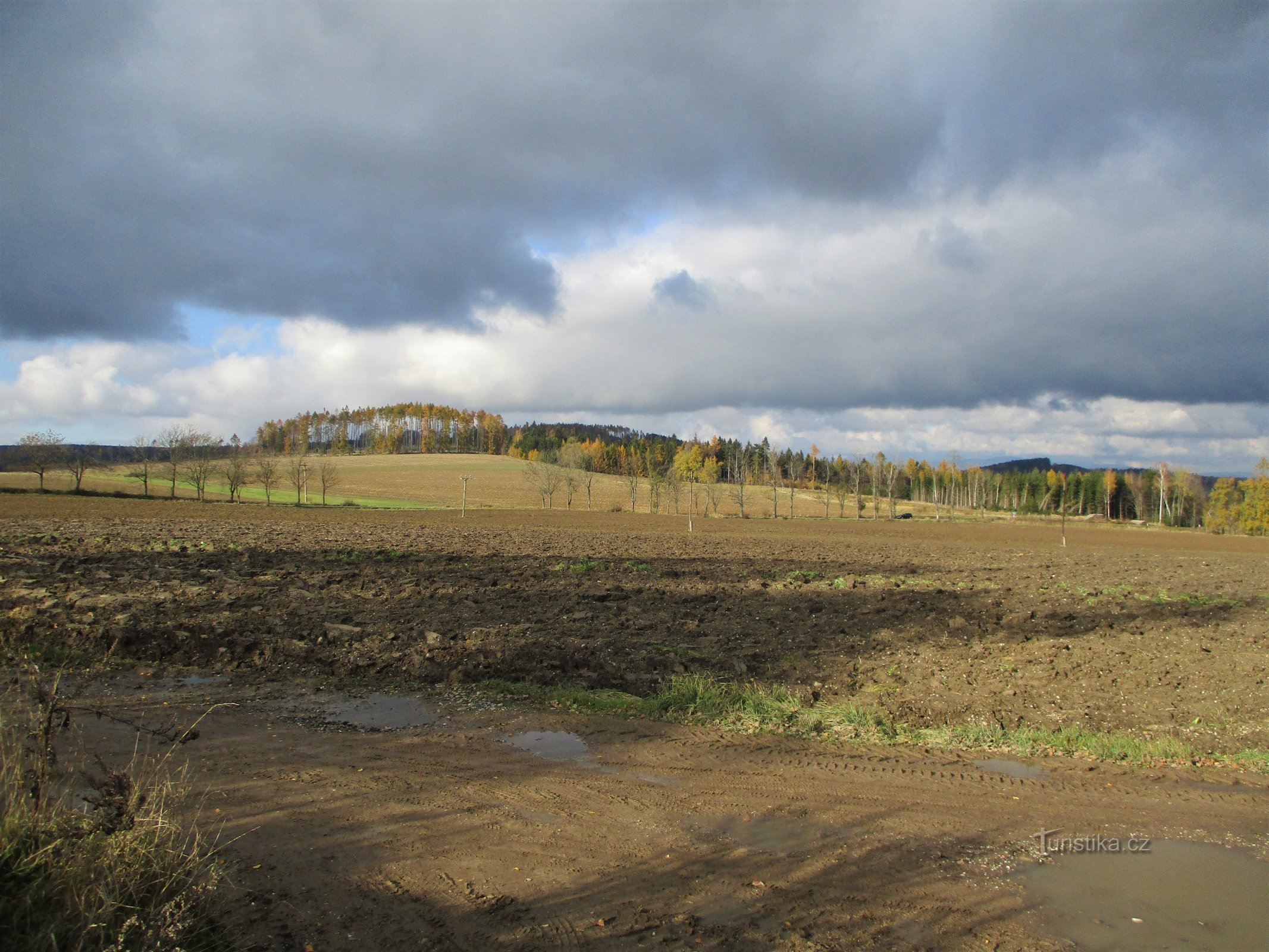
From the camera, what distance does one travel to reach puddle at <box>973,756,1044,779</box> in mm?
7453

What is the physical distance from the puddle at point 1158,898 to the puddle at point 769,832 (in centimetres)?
158

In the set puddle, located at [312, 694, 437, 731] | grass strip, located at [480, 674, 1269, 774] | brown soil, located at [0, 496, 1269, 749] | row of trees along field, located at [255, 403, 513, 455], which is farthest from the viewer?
row of trees along field, located at [255, 403, 513, 455]

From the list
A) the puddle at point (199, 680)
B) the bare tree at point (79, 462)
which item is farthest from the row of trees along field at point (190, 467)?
the puddle at point (199, 680)

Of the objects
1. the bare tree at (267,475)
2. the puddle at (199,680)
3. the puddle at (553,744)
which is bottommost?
the puddle at (199,680)

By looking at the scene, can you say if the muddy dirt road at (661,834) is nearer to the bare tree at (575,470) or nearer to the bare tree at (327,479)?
the bare tree at (327,479)

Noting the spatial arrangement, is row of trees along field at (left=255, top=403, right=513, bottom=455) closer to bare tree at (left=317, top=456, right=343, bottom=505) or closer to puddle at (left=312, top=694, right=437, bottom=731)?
bare tree at (left=317, top=456, right=343, bottom=505)

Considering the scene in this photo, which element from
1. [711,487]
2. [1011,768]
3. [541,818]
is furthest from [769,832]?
[711,487]

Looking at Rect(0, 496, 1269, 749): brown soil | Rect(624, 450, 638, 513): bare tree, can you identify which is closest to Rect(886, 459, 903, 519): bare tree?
Rect(624, 450, 638, 513): bare tree

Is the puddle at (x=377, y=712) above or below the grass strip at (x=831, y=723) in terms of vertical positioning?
below

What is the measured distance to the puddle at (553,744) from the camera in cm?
761

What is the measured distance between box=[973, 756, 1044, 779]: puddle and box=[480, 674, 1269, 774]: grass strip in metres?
0.28

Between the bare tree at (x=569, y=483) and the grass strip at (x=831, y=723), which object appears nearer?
the grass strip at (x=831, y=723)

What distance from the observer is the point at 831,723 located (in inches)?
347

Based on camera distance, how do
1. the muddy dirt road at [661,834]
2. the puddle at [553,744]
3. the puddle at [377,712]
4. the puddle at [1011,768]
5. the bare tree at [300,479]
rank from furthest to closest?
the bare tree at [300,479] → the puddle at [377,712] → the puddle at [553,744] → the puddle at [1011,768] → the muddy dirt road at [661,834]
